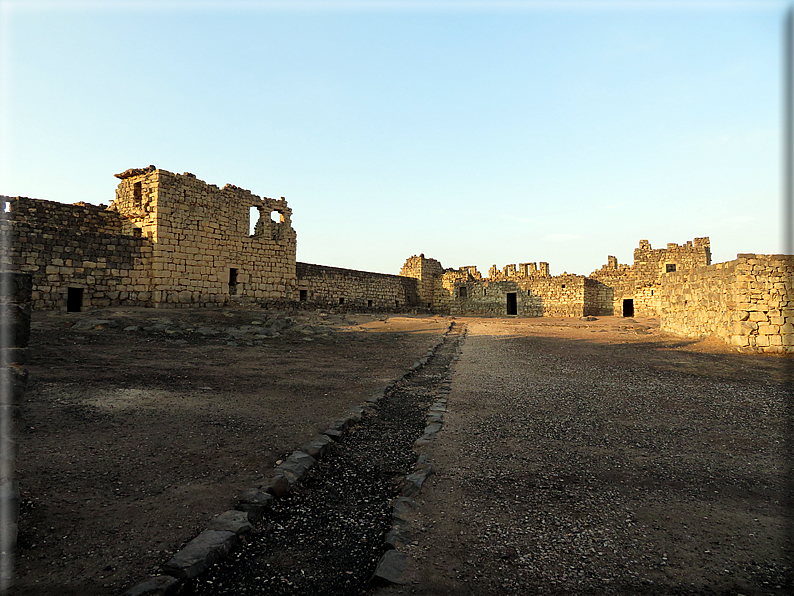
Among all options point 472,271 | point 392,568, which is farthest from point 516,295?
point 392,568

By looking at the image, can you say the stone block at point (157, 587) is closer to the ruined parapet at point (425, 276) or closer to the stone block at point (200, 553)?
the stone block at point (200, 553)

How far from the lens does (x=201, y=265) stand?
1614 centimetres

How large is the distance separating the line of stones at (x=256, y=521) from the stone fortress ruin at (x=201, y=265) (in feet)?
39.3

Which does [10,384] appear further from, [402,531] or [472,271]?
[472,271]

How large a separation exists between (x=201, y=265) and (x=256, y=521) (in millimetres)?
15076

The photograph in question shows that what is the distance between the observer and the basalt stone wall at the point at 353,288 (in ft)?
75.6

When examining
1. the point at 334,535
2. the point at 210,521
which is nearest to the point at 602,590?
the point at 334,535

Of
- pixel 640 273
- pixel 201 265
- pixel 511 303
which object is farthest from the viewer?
pixel 511 303

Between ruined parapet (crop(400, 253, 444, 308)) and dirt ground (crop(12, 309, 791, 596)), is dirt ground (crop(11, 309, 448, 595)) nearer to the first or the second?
dirt ground (crop(12, 309, 791, 596))

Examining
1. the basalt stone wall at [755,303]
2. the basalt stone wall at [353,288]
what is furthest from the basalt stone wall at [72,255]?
the basalt stone wall at [755,303]

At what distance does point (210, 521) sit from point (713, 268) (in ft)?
50.6

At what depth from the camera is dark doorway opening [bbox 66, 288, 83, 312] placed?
1311 cm

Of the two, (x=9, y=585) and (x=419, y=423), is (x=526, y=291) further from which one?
(x=9, y=585)

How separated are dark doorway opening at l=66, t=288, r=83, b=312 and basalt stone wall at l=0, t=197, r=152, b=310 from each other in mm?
32
